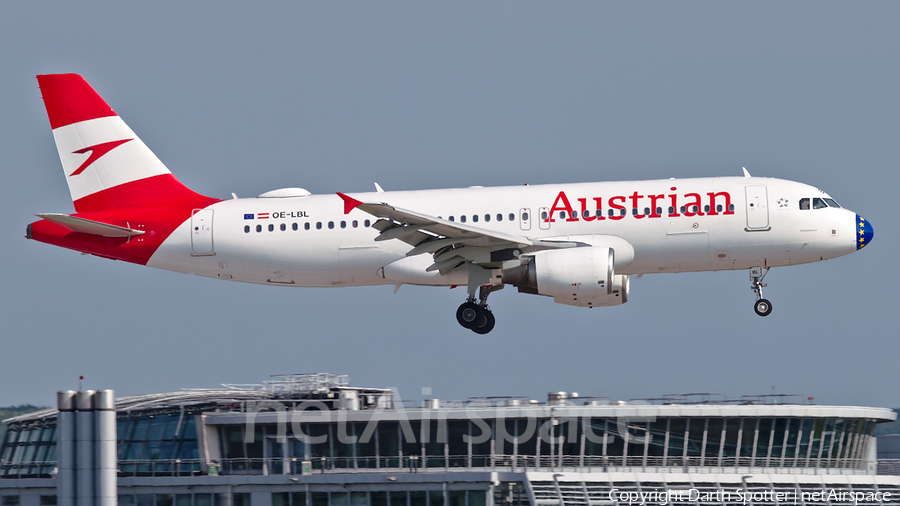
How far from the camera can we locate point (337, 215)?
45.8 metres

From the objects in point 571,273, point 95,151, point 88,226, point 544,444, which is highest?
point 95,151

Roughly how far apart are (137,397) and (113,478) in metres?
7.34

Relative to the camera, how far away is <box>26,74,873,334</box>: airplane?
141ft

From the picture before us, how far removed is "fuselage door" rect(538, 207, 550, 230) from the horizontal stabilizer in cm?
1620

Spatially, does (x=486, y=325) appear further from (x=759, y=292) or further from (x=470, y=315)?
(x=759, y=292)

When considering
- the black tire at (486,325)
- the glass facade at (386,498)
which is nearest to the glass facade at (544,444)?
the glass facade at (386,498)

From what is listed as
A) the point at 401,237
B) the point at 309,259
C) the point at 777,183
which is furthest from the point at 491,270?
the point at 777,183

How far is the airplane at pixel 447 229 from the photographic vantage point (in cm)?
4284

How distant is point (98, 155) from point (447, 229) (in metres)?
17.1

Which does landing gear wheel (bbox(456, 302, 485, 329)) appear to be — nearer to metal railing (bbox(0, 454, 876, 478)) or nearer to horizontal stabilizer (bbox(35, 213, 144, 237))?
metal railing (bbox(0, 454, 876, 478))

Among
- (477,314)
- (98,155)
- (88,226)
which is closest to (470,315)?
(477,314)

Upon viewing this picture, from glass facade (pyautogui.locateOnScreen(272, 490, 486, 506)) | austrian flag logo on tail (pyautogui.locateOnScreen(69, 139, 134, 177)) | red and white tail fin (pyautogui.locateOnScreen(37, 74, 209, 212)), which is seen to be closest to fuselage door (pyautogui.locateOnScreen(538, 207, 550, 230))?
glass facade (pyautogui.locateOnScreen(272, 490, 486, 506))

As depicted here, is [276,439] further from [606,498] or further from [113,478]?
[606,498]

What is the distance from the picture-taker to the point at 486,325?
152ft
